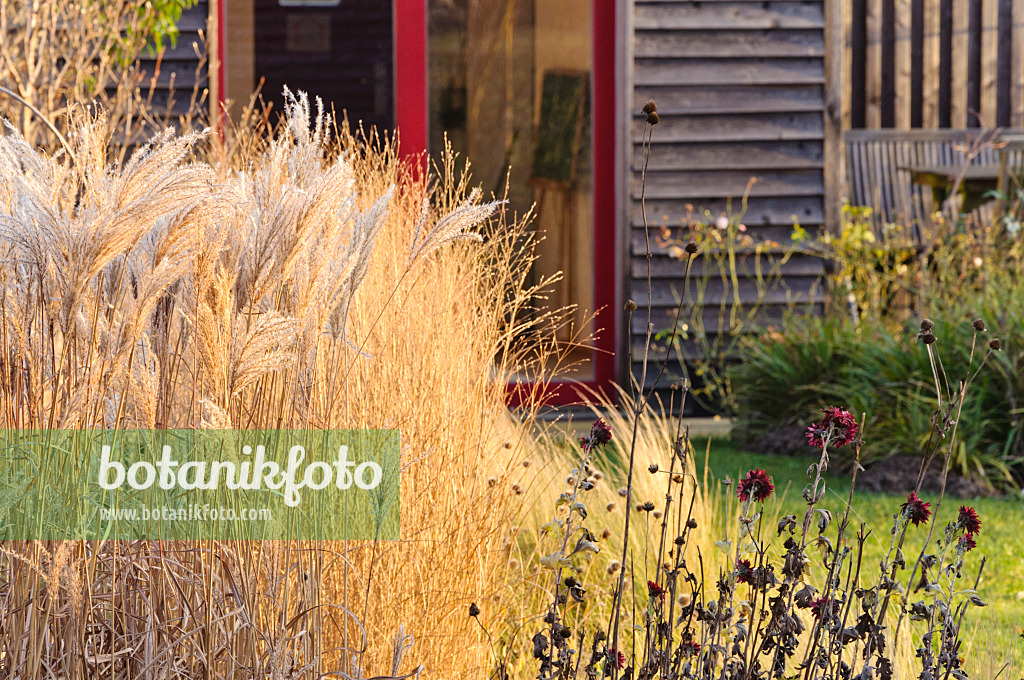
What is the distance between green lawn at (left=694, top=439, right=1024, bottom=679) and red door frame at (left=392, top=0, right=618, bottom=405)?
0.80 m

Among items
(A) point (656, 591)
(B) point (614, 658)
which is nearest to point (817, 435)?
(A) point (656, 591)

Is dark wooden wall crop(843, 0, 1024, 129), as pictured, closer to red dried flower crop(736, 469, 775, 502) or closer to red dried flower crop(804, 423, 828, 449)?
red dried flower crop(804, 423, 828, 449)

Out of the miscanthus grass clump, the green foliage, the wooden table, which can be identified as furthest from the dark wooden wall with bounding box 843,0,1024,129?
the miscanthus grass clump

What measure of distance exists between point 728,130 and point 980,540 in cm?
272

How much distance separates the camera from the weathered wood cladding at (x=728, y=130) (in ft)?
17.7

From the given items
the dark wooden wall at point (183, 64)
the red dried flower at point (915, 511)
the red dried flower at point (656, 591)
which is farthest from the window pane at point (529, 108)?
the red dried flower at point (915, 511)

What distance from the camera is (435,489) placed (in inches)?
77.3

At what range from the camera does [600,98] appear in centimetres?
547

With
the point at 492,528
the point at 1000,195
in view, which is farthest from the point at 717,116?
the point at 492,528

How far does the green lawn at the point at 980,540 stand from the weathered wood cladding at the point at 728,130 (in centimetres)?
100

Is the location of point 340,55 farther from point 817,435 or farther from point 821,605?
point 821,605

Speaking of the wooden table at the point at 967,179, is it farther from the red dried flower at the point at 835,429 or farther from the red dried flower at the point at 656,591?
→ the red dried flower at the point at 656,591

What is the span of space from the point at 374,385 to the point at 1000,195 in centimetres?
452

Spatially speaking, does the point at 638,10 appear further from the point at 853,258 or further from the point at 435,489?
the point at 435,489
